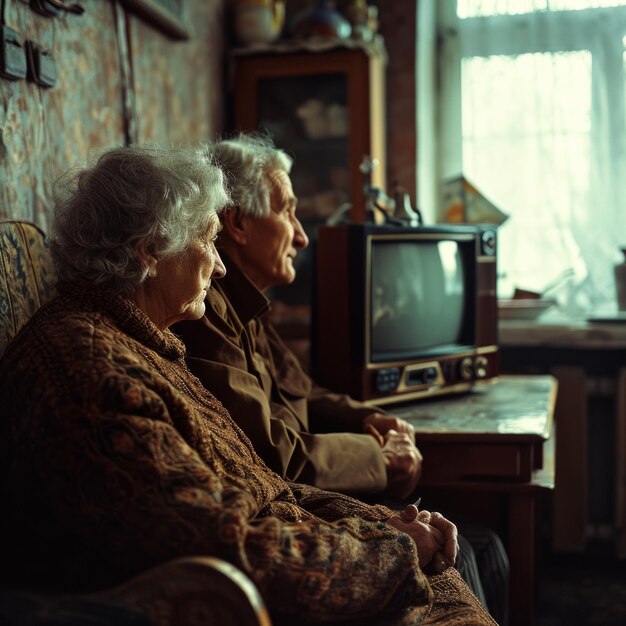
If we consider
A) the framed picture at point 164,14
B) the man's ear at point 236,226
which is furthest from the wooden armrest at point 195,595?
the framed picture at point 164,14

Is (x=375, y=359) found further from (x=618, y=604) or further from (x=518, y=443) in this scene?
(x=618, y=604)

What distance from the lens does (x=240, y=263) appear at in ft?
6.66

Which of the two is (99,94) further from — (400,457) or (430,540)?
(430,540)

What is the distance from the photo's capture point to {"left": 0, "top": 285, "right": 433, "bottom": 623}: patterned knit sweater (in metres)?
1.08

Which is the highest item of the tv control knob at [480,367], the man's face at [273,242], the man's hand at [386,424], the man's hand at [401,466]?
the man's face at [273,242]

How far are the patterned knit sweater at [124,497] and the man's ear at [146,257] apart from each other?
0.13 metres

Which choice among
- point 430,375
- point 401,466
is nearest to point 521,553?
point 401,466

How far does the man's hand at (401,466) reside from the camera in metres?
1.96

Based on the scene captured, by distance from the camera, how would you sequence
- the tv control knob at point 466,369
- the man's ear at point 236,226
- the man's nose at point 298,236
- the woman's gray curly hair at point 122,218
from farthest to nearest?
the tv control knob at point 466,369
the man's nose at point 298,236
the man's ear at point 236,226
the woman's gray curly hair at point 122,218

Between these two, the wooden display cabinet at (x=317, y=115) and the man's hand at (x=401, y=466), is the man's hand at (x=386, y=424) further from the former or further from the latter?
the wooden display cabinet at (x=317, y=115)

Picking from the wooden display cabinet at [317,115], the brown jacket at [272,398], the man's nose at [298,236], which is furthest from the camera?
the wooden display cabinet at [317,115]

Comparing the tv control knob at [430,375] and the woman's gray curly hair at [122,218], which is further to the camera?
the tv control knob at [430,375]

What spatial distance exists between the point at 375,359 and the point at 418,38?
5.47 feet

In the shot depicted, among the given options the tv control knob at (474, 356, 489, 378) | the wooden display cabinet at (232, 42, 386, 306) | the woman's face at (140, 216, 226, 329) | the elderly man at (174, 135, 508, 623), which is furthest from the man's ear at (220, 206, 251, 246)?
the wooden display cabinet at (232, 42, 386, 306)
